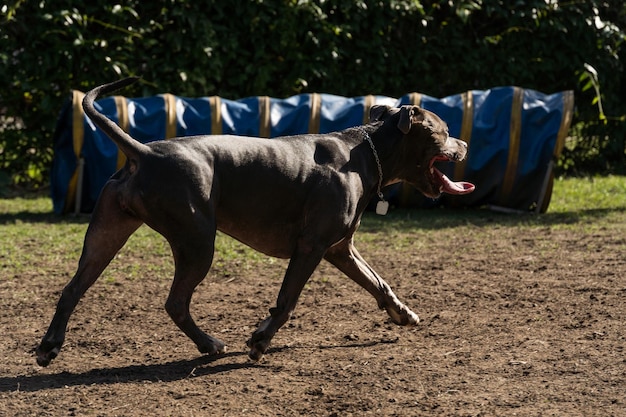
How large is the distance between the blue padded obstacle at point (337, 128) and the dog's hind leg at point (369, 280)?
14.5 ft

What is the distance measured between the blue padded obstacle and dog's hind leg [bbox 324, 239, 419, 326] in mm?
4428

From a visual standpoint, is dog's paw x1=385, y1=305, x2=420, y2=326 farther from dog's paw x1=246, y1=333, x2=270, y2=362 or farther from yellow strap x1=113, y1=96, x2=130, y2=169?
yellow strap x1=113, y1=96, x2=130, y2=169

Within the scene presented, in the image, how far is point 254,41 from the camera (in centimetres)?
1296

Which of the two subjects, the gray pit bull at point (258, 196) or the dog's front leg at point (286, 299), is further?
the dog's front leg at point (286, 299)

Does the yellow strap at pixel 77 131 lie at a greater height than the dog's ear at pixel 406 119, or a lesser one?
lesser

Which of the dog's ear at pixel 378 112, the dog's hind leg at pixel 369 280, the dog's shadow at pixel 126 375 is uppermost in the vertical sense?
the dog's ear at pixel 378 112

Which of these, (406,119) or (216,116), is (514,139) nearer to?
(216,116)

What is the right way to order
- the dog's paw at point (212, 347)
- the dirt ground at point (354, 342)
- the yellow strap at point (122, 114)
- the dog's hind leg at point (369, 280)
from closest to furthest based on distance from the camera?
the dirt ground at point (354, 342)
the dog's paw at point (212, 347)
the dog's hind leg at point (369, 280)
the yellow strap at point (122, 114)

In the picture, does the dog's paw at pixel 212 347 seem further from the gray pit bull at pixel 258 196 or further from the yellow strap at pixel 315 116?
the yellow strap at pixel 315 116

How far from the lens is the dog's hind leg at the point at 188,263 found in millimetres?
5207

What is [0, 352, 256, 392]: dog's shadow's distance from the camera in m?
5.12

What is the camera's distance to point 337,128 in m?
10.7

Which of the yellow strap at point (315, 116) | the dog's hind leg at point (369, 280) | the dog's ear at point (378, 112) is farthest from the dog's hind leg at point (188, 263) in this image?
the yellow strap at point (315, 116)

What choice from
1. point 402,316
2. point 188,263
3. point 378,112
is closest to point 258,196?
point 188,263
